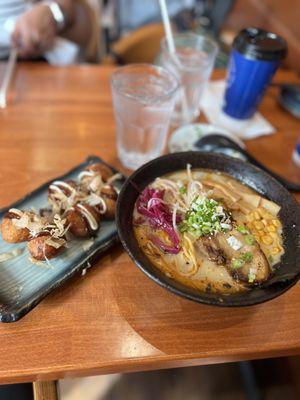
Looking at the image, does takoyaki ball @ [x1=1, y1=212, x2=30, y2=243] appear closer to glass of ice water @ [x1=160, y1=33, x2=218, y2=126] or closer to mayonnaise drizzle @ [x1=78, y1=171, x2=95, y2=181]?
mayonnaise drizzle @ [x1=78, y1=171, x2=95, y2=181]

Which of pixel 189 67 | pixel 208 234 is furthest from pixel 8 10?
pixel 208 234

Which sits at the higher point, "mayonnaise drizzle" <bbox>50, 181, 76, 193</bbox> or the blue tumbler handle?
the blue tumbler handle

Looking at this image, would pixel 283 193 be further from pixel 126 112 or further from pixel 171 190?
pixel 126 112

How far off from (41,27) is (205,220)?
1253mm

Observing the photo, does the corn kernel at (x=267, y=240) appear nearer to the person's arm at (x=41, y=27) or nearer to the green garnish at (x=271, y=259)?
the green garnish at (x=271, y=259)

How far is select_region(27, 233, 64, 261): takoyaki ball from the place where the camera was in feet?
2.45

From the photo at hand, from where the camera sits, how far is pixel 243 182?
36.8 inches

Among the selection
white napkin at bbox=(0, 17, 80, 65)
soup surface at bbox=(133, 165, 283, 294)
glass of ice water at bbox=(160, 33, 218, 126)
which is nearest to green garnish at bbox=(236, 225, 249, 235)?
soup surface at bbox=(133, 165, 283, 294)

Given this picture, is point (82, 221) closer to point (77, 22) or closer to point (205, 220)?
point (205, 220)

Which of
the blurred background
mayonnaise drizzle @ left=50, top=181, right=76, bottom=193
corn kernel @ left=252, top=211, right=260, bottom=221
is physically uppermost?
corn kernel @ left=252, top=211, right=260, bottom=221

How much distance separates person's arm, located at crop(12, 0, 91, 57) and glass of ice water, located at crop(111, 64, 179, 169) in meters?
0.64

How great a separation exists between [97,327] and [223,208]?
0.38 m

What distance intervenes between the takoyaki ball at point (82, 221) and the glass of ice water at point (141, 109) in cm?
34

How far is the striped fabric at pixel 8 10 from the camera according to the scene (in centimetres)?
162
